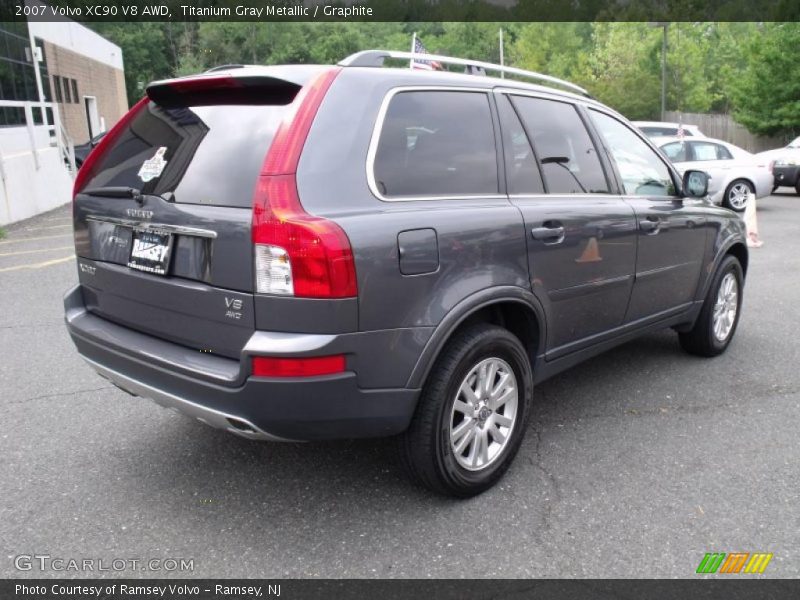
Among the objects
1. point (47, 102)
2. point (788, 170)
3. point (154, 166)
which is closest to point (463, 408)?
point (154, 166)

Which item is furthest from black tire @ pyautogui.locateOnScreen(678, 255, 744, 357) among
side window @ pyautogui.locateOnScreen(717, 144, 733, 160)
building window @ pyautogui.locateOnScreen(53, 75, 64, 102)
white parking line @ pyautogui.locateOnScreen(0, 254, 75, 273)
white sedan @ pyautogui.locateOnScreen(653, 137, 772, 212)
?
building window @ pyautogui.locateOnScreen(53, 75, 64, 102)

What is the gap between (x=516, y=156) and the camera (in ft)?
11.6

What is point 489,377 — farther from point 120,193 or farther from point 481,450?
point 120,193

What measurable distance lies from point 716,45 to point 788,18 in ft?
67.6

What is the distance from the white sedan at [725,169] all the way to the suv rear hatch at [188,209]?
43.9 ft

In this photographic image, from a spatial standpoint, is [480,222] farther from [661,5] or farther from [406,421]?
[661,5]

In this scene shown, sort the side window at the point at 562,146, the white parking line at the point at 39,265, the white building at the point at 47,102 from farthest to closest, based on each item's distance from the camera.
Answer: the white building at the point at 47,102 < the white parking line at the point at 39,265 < the side window at the point at 562,146

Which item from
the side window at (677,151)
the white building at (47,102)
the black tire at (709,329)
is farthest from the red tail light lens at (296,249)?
the side window at (677,151)

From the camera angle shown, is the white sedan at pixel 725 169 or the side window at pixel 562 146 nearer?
the side window at pixel 562 146

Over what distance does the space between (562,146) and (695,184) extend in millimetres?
1460

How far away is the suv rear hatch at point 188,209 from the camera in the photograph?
9.02 ft

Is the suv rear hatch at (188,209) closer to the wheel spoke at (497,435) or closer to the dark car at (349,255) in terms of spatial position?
the dark car at (349,255)

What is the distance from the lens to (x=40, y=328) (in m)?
6.04
